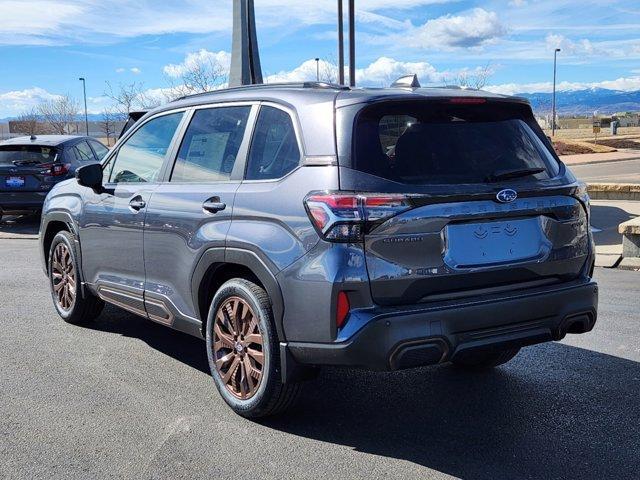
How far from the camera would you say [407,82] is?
4.32m

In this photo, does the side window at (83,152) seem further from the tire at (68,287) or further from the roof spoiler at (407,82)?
the roof spoiler at (407,82)

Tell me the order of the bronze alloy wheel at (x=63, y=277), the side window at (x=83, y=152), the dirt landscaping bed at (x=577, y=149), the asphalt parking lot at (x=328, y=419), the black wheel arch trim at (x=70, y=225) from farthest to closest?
1. the dirt landscaping bed at (x=577, y=149)
2. the side window at (x=83, y=152)
3. the bronze alloy wheel at (x=63, y=277)
4. the black wheel arch trim at (x=70, y=225)
5. the asphalt parking lot at (x=328, y=419)

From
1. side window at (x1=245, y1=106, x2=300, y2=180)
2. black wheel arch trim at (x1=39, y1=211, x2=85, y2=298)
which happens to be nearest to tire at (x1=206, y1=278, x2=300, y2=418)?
side window at (x1=245, y1=106, x2=300, y2=180)

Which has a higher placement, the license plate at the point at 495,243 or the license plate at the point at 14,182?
the license plate at the point at 495,243

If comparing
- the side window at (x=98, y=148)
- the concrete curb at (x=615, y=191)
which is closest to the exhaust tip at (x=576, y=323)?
the concrete curb at (x=615, y=191)

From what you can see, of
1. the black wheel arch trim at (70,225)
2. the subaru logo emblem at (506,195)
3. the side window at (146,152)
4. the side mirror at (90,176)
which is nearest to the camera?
the subaru logo emblem at (506,195)

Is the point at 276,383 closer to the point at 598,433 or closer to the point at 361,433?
the point at 361,433

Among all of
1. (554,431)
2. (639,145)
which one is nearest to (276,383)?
(554,431)

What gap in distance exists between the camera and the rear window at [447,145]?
3582 millimetres

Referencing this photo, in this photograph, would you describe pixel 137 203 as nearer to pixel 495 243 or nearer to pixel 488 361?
pixel 495 243

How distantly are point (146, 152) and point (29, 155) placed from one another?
28.7ft

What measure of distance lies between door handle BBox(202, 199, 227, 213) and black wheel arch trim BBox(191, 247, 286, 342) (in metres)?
0.23

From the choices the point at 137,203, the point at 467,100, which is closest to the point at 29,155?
the point at 137,203

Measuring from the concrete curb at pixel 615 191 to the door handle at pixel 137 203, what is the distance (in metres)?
12.3
